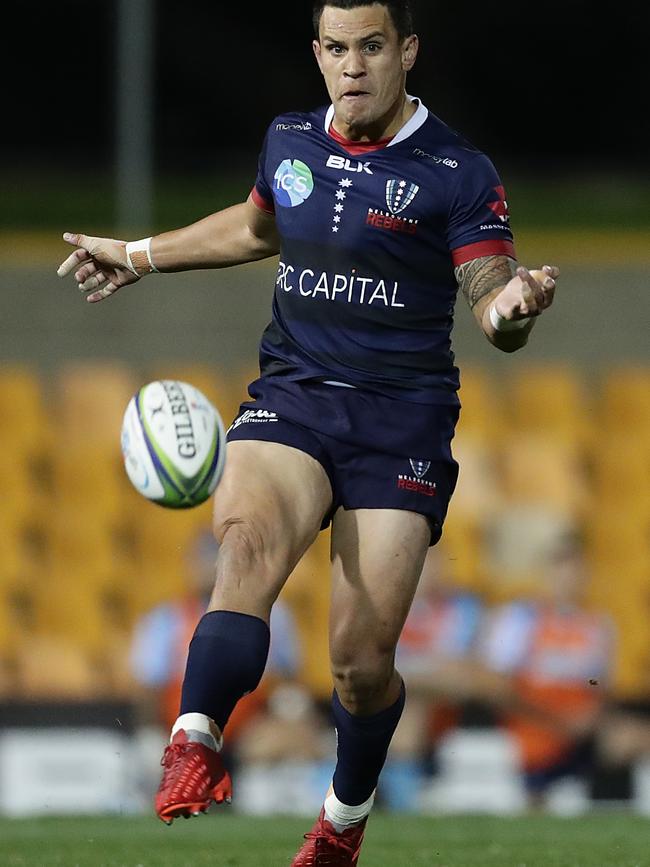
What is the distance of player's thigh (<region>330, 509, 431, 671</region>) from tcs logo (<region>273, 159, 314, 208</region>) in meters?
1.03

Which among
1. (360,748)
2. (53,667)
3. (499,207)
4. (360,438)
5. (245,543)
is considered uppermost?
(499,207)

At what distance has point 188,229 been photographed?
6.32 metres

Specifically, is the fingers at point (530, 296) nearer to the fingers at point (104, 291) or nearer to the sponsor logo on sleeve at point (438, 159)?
the sponsor logo on sleeve at point (438, 159)

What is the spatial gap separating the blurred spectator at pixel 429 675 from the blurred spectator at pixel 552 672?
0.54ft

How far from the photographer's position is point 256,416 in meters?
5.75

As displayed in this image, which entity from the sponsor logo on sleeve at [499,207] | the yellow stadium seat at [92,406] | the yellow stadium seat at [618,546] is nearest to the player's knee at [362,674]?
the sponsor logo on sleeve at [499,207]

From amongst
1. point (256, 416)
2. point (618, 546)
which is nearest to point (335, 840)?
point (256, 416)

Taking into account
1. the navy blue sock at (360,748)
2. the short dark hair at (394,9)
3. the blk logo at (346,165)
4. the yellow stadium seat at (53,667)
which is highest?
the short dark hair at (394,9)

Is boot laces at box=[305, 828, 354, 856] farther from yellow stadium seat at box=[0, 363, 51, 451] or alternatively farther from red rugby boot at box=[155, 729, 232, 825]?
yellow stadium seat at box=[0, 363, 51, 451]

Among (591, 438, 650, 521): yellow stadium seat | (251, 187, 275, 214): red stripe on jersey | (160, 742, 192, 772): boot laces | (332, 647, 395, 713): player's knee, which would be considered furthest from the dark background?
(160, 742, 192, 772): boot laces

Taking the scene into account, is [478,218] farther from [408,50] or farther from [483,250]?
[408,50]

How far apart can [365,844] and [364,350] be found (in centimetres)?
260

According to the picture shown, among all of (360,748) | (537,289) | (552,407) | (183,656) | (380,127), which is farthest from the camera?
(552,407)

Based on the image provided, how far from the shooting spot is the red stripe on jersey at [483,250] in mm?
5488
